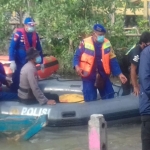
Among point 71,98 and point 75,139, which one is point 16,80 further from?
point 75,139

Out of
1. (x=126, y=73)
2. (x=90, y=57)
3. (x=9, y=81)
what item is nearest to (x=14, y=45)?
(x=9, y=81)

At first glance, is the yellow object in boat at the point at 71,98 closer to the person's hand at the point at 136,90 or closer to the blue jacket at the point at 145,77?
the person's hand at the point at 136,90

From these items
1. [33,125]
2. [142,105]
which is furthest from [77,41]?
[142,105]

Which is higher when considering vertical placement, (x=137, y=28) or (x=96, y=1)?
(x=96, y=1)

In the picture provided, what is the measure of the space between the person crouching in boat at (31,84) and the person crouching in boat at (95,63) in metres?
0.64

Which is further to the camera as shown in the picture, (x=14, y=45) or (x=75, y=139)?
(x=14, y=45)

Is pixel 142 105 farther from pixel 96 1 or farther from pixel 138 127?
pixel 96 1

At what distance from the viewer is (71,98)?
1093cm

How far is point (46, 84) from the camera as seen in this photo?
11.9m

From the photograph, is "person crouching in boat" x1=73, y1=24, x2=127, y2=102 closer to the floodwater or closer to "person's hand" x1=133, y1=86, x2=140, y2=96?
"person's hand" x1=133, y1=86, x2=140, y2=96

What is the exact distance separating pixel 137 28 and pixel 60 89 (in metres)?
6.75

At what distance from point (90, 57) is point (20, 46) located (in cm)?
146

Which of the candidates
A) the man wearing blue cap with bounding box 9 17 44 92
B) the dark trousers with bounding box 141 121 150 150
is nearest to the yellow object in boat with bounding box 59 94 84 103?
the man wearing blue cap with bounding box 9 17 44 92

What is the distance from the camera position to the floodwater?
9.26 m
